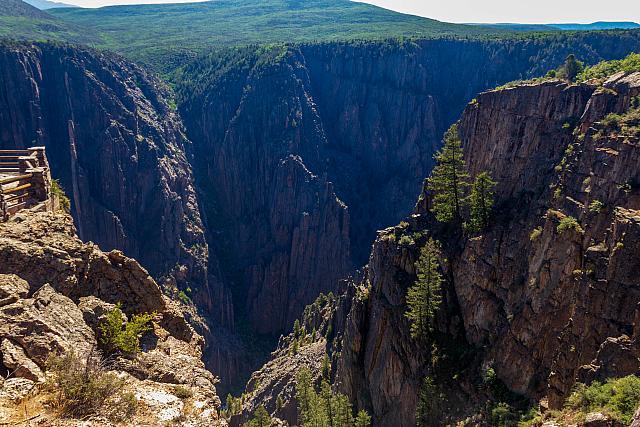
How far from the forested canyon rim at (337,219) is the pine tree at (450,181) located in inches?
54.6

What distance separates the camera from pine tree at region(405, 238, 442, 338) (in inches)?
1421

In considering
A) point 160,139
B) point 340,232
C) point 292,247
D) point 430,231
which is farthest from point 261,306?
point 430,231

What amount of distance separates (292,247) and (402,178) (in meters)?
32.7

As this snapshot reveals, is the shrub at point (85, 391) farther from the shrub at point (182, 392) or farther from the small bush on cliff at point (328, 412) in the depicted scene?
the small bush on cliff at point (328, 412)

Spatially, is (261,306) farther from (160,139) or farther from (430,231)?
(430,231)

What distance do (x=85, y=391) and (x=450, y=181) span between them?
108ft

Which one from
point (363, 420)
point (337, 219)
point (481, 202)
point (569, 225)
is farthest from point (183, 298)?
point (569, 225)

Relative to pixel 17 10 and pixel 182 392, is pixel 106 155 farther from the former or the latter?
pixel 17 10

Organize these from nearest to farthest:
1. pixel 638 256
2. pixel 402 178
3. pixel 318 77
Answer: pixel 638 256 < pixel 402 178 < pixel 318 77

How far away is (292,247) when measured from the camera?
104 m

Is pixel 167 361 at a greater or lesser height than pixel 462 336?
greater

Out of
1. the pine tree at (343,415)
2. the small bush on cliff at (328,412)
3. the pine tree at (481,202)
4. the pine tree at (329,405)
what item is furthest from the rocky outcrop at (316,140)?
the pine tree at (481,202)

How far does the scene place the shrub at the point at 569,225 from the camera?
88.7 ft

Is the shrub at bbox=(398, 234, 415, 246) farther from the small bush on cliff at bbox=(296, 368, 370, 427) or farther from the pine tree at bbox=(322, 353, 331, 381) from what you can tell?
the pine tree at bbox=(322, 353, 331, 381)
